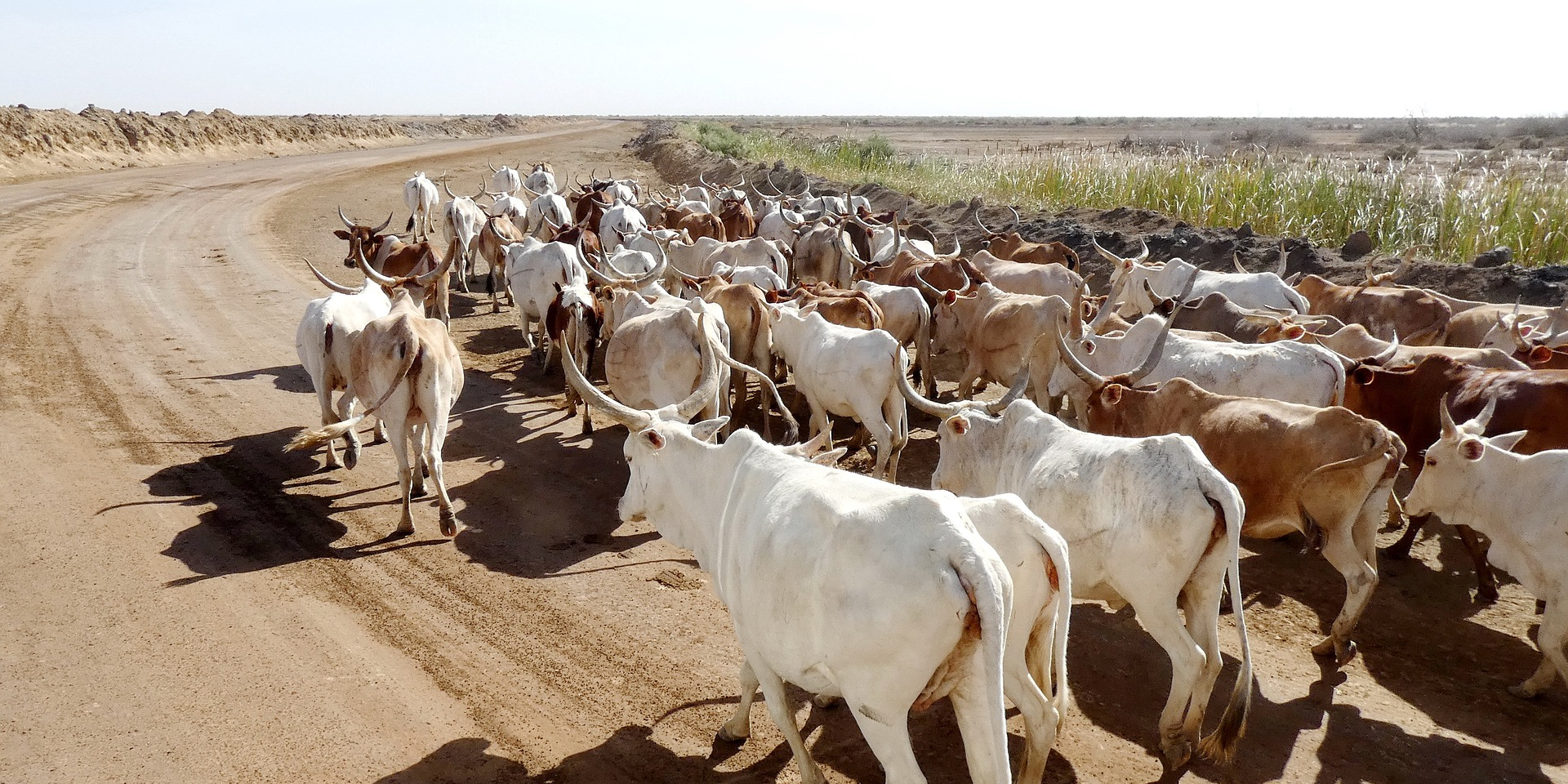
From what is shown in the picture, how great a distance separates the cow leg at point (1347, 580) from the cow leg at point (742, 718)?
3.82 metres

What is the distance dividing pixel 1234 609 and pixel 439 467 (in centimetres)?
604

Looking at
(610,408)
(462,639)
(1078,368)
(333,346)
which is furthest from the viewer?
(333,346)

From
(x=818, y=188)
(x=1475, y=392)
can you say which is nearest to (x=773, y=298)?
(x=1475, y=392)

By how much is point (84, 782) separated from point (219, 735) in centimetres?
62

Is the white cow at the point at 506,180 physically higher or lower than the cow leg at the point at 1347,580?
higher

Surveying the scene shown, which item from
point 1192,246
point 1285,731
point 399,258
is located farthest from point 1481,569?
point 399,258

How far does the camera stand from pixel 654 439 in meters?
5.76

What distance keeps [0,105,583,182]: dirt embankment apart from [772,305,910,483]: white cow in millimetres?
33566

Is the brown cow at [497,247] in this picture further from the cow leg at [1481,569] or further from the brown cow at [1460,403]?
the cow leg at [1481,569]

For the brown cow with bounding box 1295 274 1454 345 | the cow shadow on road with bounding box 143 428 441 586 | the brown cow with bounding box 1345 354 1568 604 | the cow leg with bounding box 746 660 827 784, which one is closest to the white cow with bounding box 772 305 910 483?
the cow shadow on road with bounding box 143 428 441 586

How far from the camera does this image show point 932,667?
399 centimetres

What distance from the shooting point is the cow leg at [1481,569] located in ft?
24.3

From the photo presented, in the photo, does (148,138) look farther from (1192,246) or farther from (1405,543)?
(1405,543)

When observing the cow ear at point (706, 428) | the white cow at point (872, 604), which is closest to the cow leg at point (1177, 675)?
the white cow at point (872, 604)
